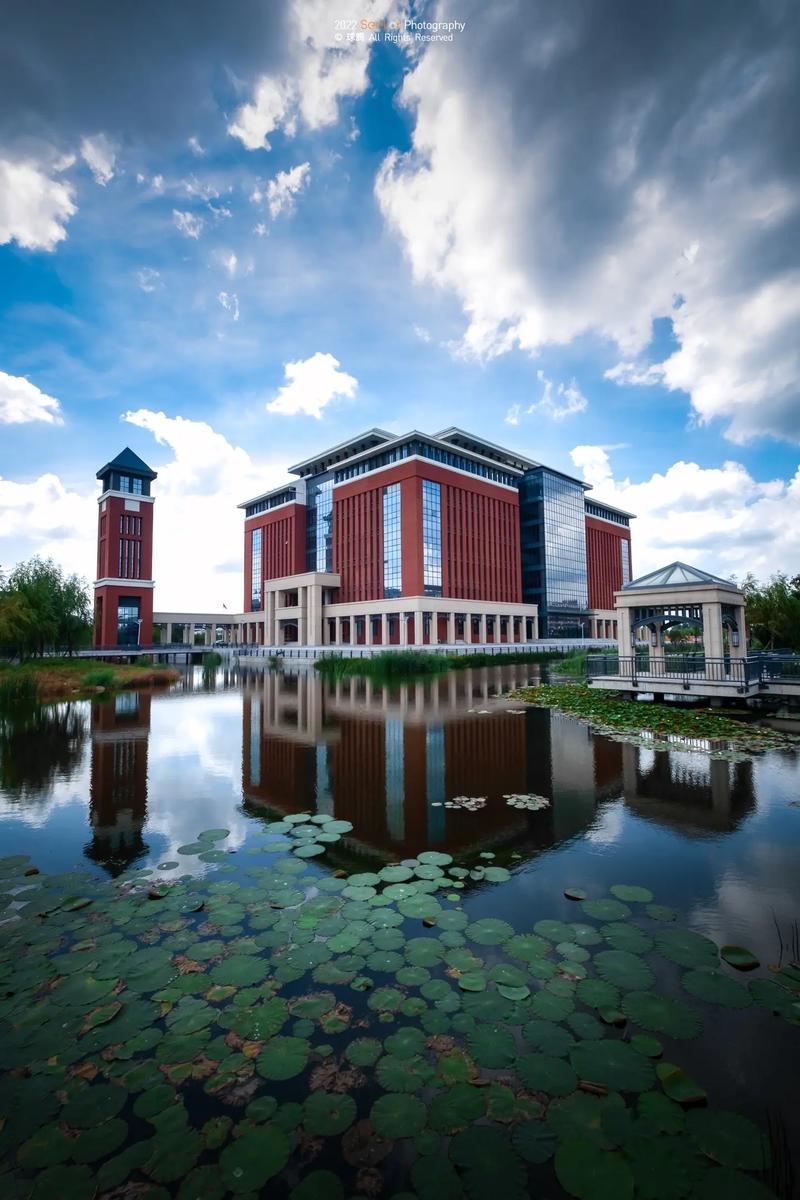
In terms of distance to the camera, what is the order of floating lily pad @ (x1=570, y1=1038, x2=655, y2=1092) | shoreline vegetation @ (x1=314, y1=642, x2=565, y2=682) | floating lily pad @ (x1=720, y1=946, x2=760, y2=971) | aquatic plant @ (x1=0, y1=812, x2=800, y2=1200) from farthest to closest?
shoreline vegetation @ (x1=314, y1=642, x2=565, y2=682) < floating lily pad @ (x1=720, y1=946, x2=760, y2=971) < floating lily pad @ (x1=570, y1=1038, x2=655, y2=1092) < aquatic plant @ (x1=0, y1=812, x2=800, y2=1200)

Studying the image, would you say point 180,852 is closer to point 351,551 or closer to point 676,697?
point 676,697

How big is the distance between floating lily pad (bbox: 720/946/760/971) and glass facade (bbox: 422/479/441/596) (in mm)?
54493

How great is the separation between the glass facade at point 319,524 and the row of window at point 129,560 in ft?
→ 76.9

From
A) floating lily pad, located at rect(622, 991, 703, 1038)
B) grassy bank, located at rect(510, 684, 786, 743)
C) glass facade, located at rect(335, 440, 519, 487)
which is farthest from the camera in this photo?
glass facade, located at rect(335, 440, 519, 487)

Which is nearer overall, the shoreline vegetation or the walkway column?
the walkway column

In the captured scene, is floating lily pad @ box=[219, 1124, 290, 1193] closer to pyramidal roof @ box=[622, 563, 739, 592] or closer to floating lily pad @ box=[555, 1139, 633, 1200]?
floating lily pad @ box=[555, 1139, 633, 1200]

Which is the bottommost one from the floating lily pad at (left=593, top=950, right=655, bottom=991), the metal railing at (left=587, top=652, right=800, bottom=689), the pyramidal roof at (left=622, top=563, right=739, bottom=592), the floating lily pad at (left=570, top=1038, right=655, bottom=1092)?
the floating lily pad at (left=593, top=950, right=655, bottom=991)

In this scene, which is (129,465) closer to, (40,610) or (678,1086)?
(40,610)

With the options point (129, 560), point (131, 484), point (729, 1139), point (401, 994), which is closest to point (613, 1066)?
point (729, 1139)

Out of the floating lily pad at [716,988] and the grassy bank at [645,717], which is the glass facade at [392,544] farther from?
the floating lily pad at [716,988]

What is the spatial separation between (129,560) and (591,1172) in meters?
75.3

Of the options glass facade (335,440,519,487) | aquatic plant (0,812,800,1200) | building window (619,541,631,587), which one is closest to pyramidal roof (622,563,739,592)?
aquatic plant (0,812,800,1200)

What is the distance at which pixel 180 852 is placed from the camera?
705cm

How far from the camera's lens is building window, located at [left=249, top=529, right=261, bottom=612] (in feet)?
286
